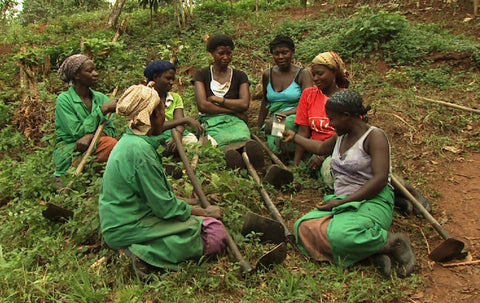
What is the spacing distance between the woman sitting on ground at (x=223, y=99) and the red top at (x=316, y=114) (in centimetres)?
77

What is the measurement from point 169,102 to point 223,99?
653mm

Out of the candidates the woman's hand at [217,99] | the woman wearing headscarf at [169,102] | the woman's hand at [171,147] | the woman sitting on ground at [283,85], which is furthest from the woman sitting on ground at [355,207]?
the woman's hand at [217,99]

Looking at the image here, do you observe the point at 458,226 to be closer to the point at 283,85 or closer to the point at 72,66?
the point at 283,85

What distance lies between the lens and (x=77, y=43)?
8320 mm

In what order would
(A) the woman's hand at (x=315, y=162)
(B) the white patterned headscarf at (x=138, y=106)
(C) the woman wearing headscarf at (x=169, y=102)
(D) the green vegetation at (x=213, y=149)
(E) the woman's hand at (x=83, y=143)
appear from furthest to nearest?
(C) the woman wearing headscarf at (x=169, y=102), (A) the woman's hand at (x=315, y=162), (E) the woman's hand at (x=83, y=143), (D) the green vegetation at (x=213, y=149), (B) the white patterned headscarf at (x=138, y=106)

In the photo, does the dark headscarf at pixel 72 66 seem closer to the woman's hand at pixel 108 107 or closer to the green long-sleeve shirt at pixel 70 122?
the green long-sleeve shirt at pixel 70 122

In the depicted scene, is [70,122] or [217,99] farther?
[217,99]

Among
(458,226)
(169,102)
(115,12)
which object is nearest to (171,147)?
(169,102)

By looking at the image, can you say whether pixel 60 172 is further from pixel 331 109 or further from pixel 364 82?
pixel 364 82

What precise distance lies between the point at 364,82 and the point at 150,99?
185 inches

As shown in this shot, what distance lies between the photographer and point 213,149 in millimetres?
4641

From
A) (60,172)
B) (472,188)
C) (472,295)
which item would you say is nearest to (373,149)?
(472,295)

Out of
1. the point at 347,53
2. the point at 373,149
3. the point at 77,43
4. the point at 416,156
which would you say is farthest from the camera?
the point at 77,43

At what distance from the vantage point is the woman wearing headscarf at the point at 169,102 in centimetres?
468
